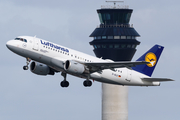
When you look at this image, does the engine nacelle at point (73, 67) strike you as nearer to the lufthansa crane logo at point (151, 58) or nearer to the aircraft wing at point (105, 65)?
the aircraft wing at point (105, 65)

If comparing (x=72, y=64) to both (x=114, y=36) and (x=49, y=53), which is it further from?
(x=114, y=36)

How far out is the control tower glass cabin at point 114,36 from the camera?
177 m

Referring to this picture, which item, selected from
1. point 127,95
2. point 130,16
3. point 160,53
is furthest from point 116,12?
point 160,53

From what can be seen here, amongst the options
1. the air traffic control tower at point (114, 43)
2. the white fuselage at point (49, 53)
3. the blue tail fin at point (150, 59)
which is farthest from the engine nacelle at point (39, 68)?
the air traffic control tower at point (114, 43)

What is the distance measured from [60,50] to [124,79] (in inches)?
544

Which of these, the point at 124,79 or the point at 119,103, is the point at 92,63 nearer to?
the point at 124,79

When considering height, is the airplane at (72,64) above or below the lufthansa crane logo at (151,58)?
below

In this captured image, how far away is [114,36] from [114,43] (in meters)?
1.74

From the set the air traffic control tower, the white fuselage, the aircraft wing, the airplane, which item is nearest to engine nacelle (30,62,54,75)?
the airplane

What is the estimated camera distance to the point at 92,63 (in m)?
133

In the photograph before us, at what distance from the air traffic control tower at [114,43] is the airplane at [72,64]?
34187 millimetres

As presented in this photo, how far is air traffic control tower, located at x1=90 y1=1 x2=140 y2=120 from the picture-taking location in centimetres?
17725

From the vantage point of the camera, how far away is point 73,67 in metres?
131

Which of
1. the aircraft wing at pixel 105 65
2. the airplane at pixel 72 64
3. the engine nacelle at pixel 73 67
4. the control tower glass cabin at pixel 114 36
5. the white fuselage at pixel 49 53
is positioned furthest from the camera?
the control tower glass cabin at pixel 114 36
